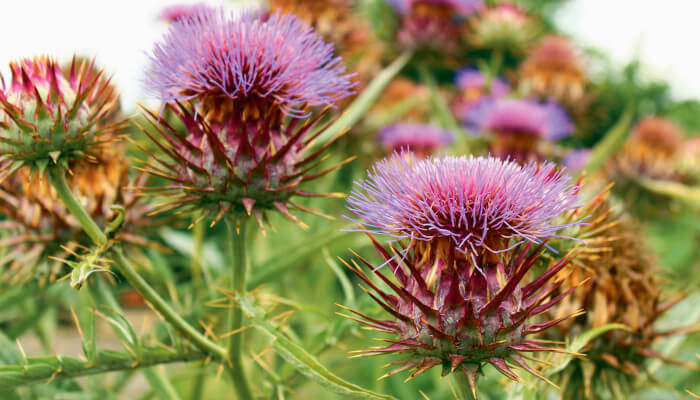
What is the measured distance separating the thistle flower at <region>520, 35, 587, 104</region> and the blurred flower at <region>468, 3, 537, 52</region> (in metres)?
0.13

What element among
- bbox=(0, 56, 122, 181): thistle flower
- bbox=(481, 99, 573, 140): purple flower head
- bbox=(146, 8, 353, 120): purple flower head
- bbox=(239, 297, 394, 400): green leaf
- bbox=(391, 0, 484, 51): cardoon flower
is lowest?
bbox=(239, 297, 394, 400): green leaf

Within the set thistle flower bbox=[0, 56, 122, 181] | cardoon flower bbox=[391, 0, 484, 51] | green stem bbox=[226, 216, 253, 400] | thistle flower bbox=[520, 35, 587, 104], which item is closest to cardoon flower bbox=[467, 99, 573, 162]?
cardoon flower bbox=[391, 0, 484, 51]

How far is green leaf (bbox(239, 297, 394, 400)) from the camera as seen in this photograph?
0.90 metres

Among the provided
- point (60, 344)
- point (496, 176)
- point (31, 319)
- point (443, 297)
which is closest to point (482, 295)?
point (443, 297)

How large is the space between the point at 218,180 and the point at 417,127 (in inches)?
60.9

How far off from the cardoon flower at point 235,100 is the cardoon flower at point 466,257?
0.84 feet

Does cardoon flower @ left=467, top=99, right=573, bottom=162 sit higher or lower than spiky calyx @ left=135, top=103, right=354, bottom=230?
higher

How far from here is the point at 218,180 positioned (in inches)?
44.3

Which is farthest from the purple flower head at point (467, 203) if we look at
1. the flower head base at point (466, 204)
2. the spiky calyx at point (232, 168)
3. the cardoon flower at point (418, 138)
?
the cardoon flower at point (418, 138)

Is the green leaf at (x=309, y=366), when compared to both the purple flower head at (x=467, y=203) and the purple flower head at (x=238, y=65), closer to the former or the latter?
the purple flower head at (x=467, y=203)

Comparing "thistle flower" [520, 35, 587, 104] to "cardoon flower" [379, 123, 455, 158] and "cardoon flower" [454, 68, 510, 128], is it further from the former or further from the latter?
"cardoon flower" [379, 123, 455, 158]

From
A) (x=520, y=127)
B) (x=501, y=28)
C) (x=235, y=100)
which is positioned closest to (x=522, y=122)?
(x=520, y=127)

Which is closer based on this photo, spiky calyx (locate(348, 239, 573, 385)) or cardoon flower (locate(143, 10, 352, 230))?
spiky calyx (locate(348, 239, 573, 385))

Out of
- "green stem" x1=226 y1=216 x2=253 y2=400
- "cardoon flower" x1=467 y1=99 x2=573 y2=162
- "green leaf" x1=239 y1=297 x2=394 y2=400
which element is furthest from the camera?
"cardoon flower" x1=467 y1=99 x2=573 y2=162
